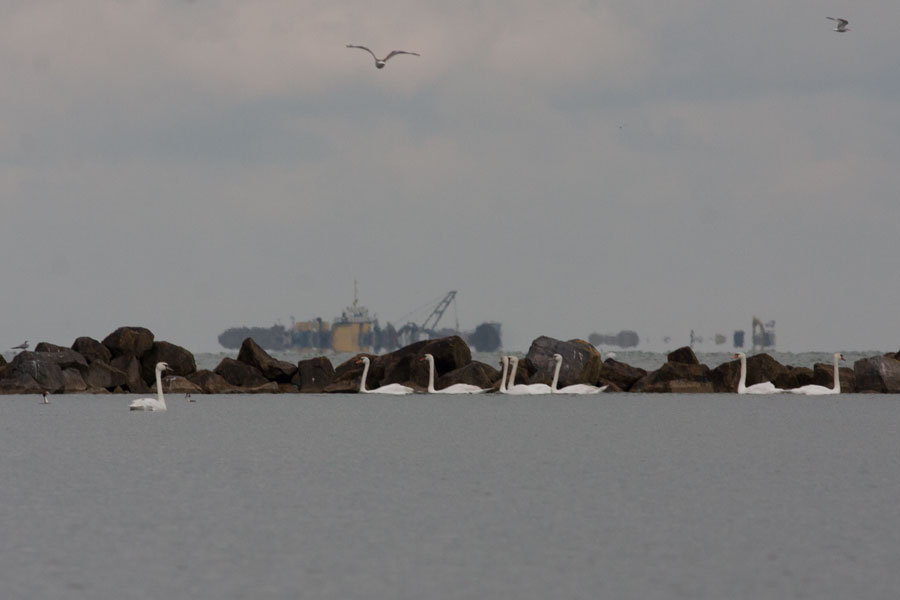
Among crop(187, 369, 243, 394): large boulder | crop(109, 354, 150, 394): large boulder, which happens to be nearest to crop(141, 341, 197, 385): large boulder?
crop(109, 354, 150, 394): large boulder

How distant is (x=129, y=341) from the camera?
53812mm

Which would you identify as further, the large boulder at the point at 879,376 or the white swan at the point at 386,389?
the large boulder at the point at 879,376

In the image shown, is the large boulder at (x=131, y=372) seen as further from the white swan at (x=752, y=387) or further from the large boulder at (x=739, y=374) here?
Answer: the white swan at (x=752, y=387)

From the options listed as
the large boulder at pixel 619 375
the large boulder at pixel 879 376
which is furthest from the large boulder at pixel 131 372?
the large boulder at pixel 879 376

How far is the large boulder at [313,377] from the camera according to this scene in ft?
181

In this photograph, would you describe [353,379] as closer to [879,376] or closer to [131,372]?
[131,372]

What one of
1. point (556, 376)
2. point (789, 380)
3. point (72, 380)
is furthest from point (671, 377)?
point (72, 380)
